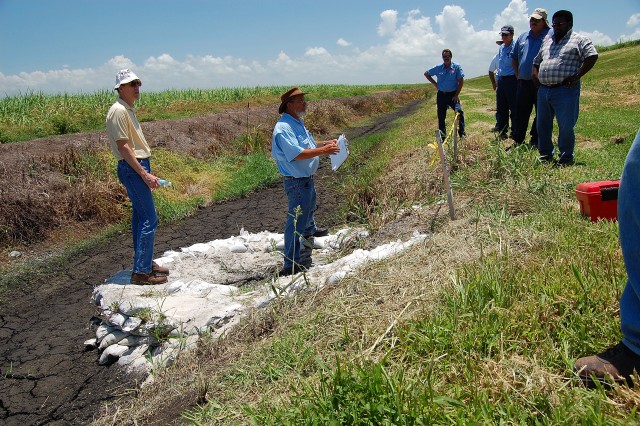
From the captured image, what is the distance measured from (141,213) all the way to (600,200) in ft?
12.7

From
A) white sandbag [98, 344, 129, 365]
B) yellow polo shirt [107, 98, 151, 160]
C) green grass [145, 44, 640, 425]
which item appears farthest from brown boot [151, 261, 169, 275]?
green grass [145, 44, 640, 425]

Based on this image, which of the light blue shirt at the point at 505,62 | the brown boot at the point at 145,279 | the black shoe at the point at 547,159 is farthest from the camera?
the light blue shirt at the point at 505,62

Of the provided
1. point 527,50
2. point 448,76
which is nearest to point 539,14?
point 527,50

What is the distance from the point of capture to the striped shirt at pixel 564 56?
5184 mm

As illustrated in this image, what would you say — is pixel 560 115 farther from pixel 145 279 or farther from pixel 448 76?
pixel 145 279

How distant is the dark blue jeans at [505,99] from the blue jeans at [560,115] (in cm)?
168

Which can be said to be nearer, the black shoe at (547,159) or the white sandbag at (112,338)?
the white sandbag at (112,338)

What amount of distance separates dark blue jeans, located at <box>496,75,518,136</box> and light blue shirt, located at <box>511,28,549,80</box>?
0.85 meters

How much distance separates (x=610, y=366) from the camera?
1865 millimetres

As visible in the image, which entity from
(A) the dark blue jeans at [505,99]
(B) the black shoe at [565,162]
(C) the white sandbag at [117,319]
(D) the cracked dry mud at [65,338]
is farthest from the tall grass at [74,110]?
(B) the black shoe at [565,162]

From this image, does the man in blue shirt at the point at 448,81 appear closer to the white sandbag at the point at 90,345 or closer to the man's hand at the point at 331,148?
the man's hand at the point at 331,148

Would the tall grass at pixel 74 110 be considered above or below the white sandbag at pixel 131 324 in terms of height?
above

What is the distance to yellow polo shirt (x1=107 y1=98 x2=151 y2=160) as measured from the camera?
168 inches

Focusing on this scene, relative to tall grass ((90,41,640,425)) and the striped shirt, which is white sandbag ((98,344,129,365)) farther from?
the striped shirt
